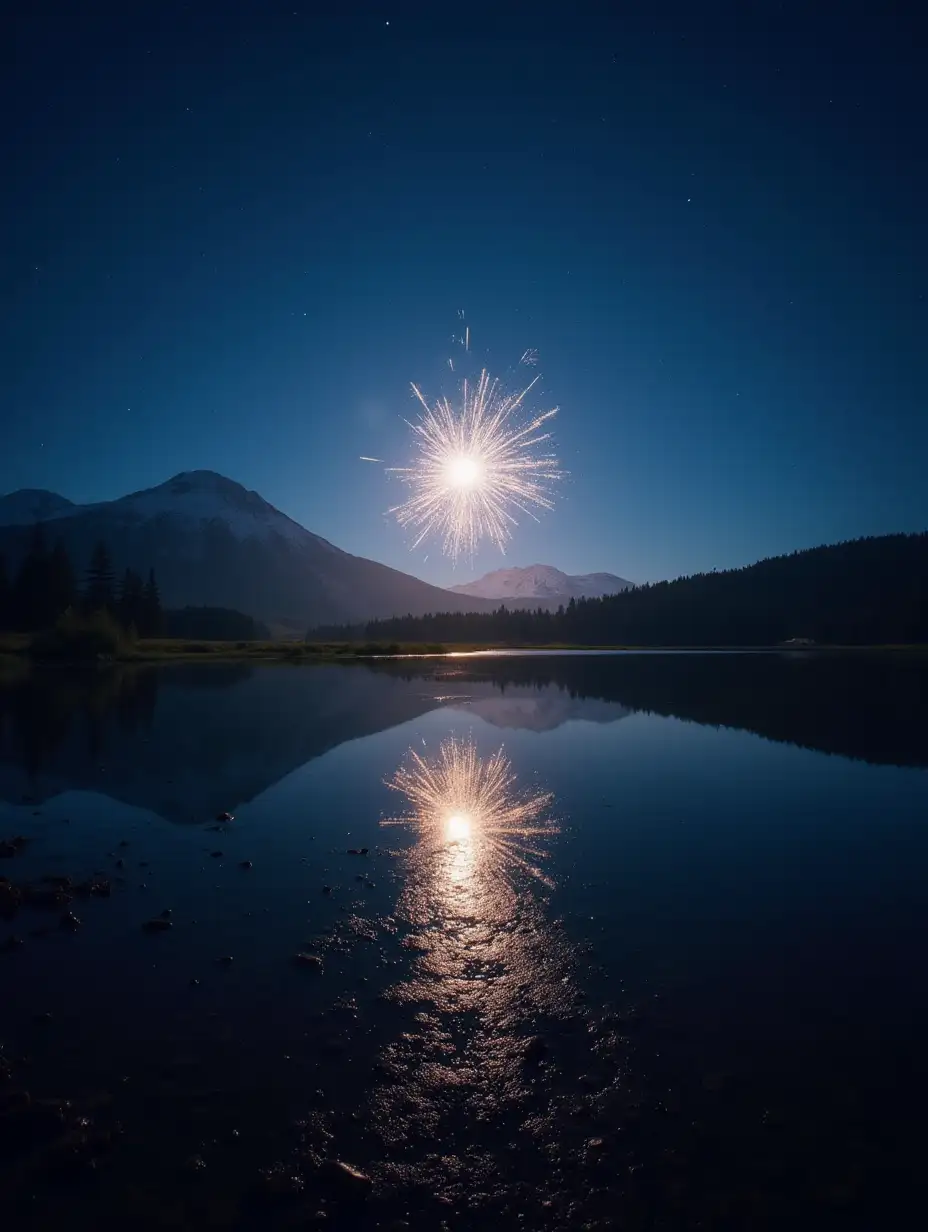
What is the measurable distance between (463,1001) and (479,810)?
33.6 feet

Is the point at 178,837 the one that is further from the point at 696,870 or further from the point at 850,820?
the point at 850,820

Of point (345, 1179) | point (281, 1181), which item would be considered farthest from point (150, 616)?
point (345, 1179)

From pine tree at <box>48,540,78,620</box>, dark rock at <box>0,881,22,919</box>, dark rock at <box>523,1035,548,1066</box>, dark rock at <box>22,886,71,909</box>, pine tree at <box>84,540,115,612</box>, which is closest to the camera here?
dark rock at <box>523,1035,548,1066</box>

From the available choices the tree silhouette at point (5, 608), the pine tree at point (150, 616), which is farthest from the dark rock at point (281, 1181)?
the pine tree at point (150, 616)

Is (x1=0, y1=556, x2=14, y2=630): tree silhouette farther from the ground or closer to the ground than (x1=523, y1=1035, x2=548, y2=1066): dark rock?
farther from the ground

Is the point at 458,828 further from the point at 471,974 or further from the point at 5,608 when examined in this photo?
the point at 5,608

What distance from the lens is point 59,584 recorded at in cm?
11612

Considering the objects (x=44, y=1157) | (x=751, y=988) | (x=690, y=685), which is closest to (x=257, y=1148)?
(x=44, y=1157)

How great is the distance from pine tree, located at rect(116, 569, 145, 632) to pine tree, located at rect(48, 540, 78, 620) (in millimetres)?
11194

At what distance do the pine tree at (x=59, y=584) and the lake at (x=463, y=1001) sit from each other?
107m

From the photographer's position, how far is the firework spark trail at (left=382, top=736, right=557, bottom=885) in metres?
16.1

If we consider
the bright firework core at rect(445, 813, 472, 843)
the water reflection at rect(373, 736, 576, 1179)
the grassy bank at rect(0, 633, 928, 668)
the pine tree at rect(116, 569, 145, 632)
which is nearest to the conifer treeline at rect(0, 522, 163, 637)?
the pine tree at rect(116, 569, 145, 632)

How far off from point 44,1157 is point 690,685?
62.7 metres

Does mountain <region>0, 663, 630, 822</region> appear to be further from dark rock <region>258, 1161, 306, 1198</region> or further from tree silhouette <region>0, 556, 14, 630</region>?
tree silhouette <region>0, 556, 14, 630</region>
